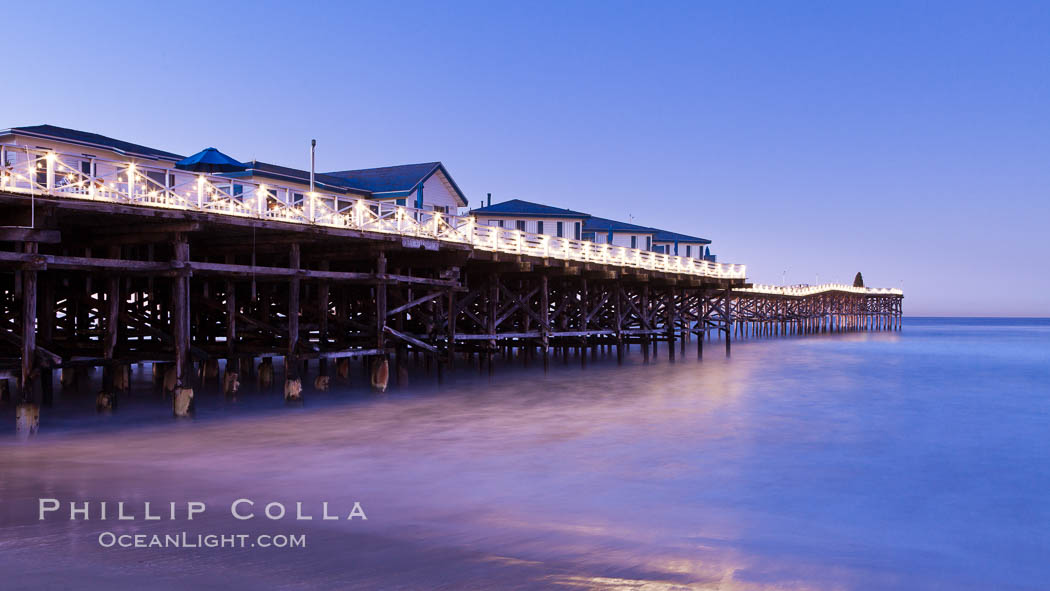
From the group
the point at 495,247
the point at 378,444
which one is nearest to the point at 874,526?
the point at 378,444

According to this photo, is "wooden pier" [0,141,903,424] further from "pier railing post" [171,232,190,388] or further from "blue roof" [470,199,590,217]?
"blue roof" [470,199,590,217]

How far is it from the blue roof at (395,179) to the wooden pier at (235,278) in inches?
173

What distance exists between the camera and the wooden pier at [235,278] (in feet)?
44.6

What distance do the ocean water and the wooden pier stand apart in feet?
4.75

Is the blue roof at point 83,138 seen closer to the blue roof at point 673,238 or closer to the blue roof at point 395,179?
the blue roof at point 395,179

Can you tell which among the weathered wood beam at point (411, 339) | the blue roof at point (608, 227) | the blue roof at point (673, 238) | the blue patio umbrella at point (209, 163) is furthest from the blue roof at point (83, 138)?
the blue roof at point (673, 238)

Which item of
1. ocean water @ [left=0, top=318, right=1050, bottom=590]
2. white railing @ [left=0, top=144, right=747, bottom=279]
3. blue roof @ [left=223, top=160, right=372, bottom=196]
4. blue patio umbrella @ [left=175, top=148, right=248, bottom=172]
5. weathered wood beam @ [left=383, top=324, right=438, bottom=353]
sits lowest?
ocean water @ [left=0, top=318, right=1050, bottom=590]

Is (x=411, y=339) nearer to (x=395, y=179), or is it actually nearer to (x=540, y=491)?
(x=540, y=491)

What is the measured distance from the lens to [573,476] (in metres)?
11.6

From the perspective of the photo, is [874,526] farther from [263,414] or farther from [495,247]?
[495,247]

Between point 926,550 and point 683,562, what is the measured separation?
2.99 meters

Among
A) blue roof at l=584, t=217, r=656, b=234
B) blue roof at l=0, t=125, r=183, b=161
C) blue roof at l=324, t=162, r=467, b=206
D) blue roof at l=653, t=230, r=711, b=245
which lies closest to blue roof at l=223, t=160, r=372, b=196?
blue roof at l=324, t=162, r=467, b=206

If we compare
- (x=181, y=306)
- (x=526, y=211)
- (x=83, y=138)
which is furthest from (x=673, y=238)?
(x=181, y=306)

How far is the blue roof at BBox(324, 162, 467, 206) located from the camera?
37022 mm
